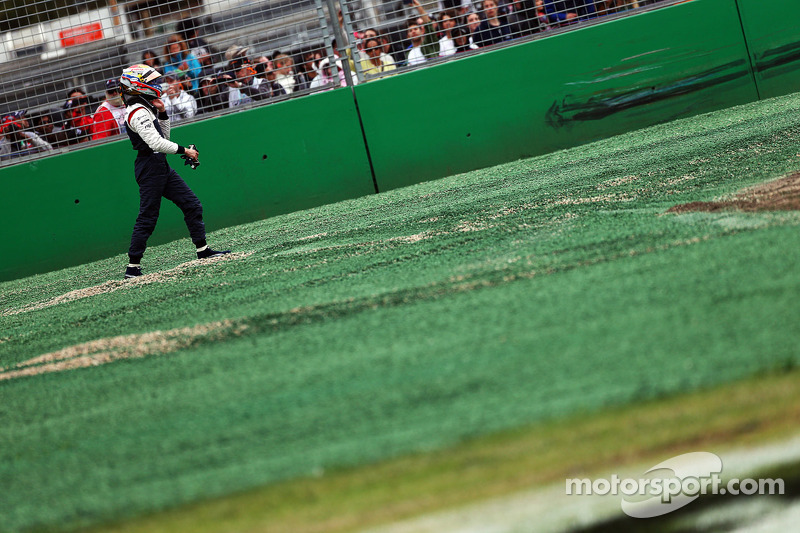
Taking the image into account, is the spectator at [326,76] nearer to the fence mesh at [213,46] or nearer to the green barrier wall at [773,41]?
the fence mesh at [213,46]

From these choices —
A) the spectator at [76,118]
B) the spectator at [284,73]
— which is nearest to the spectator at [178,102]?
the spectator at [76,118]

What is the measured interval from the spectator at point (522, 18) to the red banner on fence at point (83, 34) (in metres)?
4.90

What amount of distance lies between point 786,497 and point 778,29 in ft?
28.6

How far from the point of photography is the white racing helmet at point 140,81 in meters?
6.59

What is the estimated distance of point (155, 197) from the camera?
23.0 feet

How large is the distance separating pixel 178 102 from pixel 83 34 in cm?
143

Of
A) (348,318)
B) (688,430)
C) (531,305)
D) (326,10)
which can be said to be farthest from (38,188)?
(688,430)

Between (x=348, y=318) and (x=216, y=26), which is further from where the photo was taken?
(x=216, y=26)

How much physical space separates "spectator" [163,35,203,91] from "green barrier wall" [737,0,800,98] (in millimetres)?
6402

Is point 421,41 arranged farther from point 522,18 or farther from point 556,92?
point 556,92

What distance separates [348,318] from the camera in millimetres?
3789

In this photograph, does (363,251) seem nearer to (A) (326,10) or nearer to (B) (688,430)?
(B) (688,430)

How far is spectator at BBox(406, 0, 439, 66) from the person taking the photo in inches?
373

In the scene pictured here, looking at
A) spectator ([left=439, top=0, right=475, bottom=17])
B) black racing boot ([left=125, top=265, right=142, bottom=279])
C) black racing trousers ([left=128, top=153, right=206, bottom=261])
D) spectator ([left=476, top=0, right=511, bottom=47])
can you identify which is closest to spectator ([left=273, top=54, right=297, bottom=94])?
spectator ([left=439, top=0, right=475, bottom=17])
